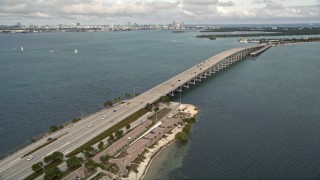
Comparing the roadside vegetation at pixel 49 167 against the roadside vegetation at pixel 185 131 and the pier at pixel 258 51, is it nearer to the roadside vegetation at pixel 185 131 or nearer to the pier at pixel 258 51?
the roadside vegetation at pixel 185 131

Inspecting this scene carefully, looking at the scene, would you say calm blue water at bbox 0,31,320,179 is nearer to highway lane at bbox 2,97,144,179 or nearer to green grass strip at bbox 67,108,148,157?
highway lane at bbox 2,97,144,179

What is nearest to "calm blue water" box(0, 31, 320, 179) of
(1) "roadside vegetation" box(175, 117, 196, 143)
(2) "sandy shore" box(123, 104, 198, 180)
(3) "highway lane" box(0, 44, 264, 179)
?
(1) "roadside vegetation" box(175, 117, 196, 143)

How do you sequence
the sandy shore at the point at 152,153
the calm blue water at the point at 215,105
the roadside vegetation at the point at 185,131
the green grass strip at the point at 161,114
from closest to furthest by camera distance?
the sandy shore at the point at 152,153
the calm blue water at the point at 215,105
the roadside vegetation at the point at 185,131
the green grass strip at the point at 161,114

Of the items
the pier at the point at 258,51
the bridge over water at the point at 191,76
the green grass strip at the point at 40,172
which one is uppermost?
the pier at the point at 258,51

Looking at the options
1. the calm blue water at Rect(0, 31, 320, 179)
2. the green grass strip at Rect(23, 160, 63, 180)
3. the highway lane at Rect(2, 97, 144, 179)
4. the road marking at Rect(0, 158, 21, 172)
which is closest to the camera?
the green grass strip at Rect(23, 160, 63, 180)

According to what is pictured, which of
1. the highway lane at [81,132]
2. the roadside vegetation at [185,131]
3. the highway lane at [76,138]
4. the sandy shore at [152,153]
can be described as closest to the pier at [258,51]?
the highway lane at [81,132]

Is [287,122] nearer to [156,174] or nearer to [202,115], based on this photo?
[202,115]

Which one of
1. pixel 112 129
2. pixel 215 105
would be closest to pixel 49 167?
pixel 112 129
